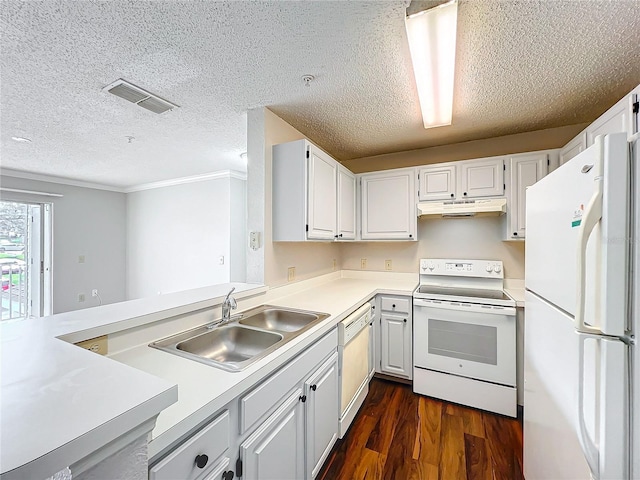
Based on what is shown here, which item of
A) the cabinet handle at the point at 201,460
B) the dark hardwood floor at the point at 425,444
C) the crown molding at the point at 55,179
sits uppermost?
the crown molding at the point at 55,179

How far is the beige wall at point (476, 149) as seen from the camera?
2469mm

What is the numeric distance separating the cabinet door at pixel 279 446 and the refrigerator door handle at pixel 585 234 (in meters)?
1.10

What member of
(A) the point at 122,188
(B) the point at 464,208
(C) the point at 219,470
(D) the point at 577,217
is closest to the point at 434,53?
(D) the point at 577,217

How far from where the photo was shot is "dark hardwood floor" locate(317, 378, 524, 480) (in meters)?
1.58

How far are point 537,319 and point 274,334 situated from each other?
1261 millimetres

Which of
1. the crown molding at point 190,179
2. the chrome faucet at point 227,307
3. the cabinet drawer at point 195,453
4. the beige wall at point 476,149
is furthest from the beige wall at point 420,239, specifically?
the crown molding at point 190,179

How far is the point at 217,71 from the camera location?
1.60m

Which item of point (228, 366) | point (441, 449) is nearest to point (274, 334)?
point (228, 366)

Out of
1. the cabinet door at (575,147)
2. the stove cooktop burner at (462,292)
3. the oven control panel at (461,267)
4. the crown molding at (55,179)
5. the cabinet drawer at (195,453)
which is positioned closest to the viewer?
the cabinet drawer at (195,453)

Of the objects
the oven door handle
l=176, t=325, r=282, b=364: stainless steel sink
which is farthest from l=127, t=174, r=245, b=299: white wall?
the oven door handle

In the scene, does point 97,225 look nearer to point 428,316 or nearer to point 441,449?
point 428,316

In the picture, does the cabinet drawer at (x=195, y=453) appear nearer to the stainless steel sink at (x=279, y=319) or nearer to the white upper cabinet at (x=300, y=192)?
the stainless steel sink at (x=279, y=319)

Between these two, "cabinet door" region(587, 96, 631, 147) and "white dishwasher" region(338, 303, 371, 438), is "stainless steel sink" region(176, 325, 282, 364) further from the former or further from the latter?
"cabinet door" region(587, 96, 631, 147)

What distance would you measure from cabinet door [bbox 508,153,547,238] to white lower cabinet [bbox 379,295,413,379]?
45.0 inches
